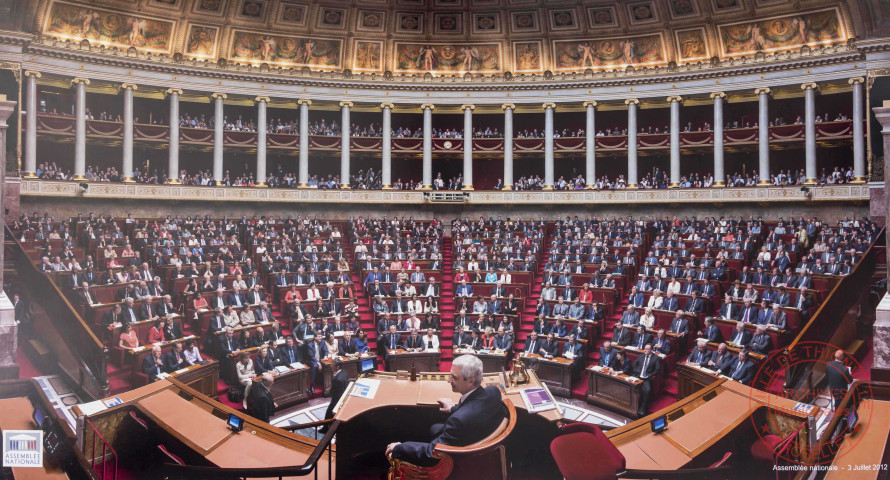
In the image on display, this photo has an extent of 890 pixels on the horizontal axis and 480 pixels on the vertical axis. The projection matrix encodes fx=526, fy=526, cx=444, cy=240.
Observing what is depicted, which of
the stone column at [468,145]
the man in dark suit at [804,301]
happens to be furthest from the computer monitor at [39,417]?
the stone column at [468,145]

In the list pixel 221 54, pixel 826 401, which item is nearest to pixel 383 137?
pixel 221 54

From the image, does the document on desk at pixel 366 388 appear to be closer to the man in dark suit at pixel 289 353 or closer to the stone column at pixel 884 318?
the man in dark suit at pixel 289 353

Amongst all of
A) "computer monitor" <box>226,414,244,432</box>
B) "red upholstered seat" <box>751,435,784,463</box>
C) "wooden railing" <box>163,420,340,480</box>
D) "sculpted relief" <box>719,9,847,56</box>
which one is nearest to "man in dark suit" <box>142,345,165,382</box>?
"computer monitor" <box>226,414,244,432</box>

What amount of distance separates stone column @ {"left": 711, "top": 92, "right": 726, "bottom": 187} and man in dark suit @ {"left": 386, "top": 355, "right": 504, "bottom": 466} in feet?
77.4

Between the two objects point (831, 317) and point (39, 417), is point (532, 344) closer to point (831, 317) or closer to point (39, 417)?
point (831, 317)

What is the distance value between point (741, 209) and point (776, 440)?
831 inches

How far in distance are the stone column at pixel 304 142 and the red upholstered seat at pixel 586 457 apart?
77.8 feet

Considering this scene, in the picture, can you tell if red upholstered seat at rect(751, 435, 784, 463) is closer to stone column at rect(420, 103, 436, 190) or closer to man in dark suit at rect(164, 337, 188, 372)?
man in dark suit at rect(164, 337, 188, 372)

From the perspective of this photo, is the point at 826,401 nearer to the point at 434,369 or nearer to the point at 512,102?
the point at 434,369

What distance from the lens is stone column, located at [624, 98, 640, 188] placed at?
85.0 ft

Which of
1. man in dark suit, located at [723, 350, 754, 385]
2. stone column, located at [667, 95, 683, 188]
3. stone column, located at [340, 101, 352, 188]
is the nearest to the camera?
man in dark suit, located at [723, 350, 754, 385]

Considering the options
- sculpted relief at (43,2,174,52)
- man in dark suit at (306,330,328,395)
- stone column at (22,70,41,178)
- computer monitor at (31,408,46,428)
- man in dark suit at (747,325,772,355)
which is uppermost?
sculpted relief at (43,2,174,52)

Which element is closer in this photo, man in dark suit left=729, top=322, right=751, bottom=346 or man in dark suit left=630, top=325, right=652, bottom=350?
man in dark suit left=729, top=322, right=751, bottom=346

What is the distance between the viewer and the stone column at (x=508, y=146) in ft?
89.0
